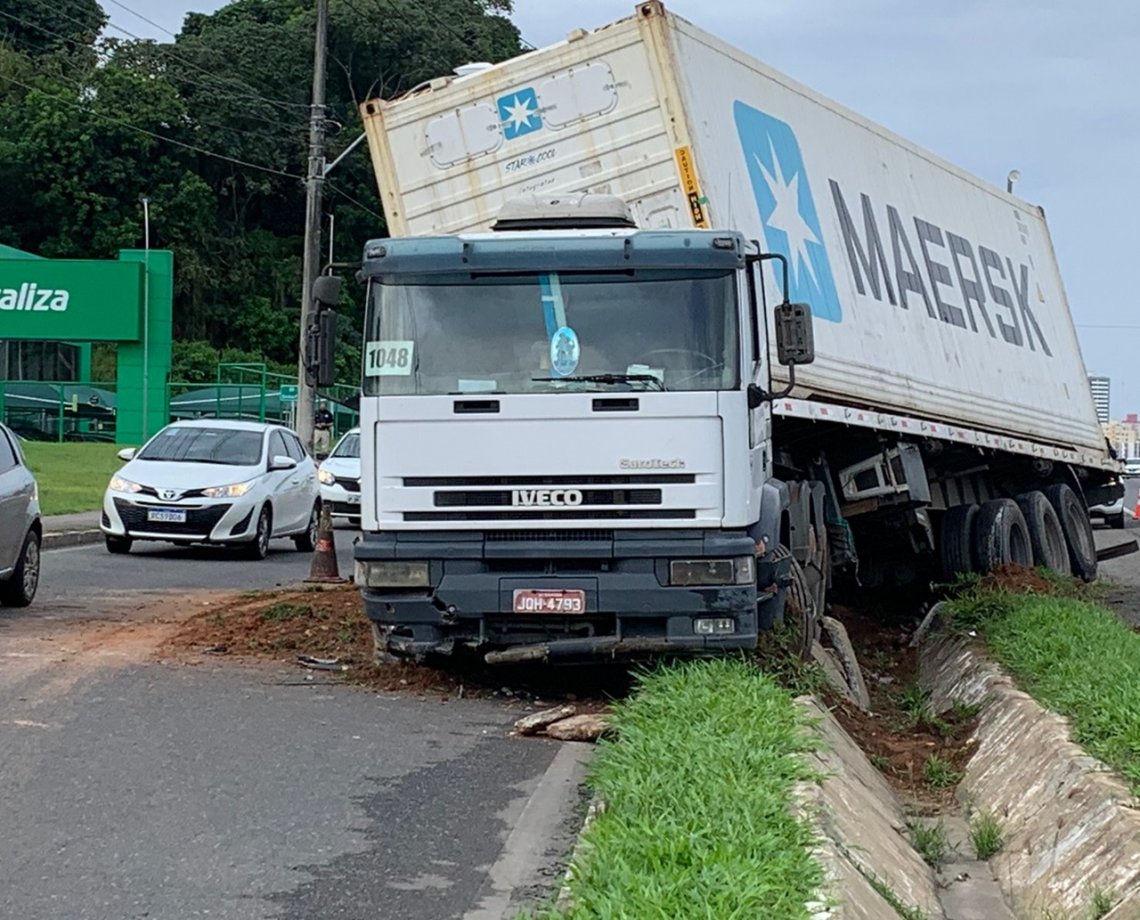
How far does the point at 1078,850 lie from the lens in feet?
22.2

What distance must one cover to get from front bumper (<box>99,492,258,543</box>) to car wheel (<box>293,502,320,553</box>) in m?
2.88

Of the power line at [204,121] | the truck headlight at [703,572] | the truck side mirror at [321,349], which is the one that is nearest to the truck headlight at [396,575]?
the truck side mirror at [321,349]

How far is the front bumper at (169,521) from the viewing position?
61.5ft

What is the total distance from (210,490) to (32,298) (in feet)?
83.7

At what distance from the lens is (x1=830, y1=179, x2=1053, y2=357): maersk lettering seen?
1494cm

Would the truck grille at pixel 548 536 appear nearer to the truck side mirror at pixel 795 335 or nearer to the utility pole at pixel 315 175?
Answer: the truck side mirror at pixel 795 335

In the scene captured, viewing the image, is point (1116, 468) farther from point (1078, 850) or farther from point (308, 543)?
point (1078, 850)

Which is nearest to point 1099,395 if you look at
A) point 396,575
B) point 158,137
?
point 396,575

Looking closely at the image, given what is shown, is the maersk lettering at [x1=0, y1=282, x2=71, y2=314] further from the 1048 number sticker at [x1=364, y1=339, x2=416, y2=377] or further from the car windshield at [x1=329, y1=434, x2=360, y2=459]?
the 1048 number sticker at [x1=364, y1=339, x2=416, y2=377]

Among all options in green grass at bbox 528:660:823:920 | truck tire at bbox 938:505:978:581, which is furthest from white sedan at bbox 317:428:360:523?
green grass at bbox 528:660:823:920

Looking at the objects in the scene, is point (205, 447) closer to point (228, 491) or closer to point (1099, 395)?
point (228, 491)

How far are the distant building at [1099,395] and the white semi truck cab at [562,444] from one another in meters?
12.5

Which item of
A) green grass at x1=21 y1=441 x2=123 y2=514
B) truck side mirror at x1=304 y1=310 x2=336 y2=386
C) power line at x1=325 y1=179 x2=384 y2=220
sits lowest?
truck side mirror at x1=304 y1=310 x2=336 y2=386

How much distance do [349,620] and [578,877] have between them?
24.4ft
